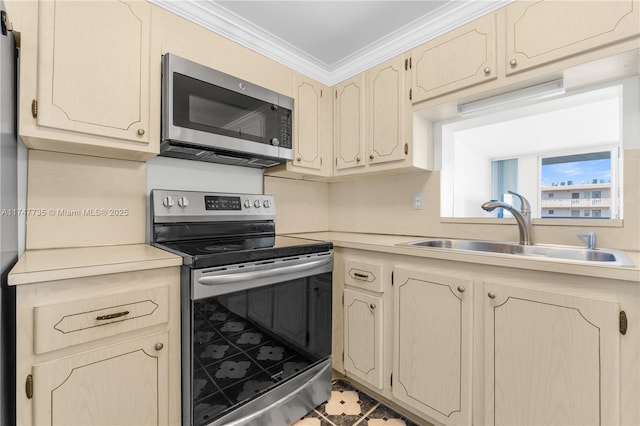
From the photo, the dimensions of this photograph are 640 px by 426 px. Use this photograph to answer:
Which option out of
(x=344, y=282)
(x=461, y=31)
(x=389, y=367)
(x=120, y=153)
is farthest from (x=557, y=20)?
(x=120, y=153)

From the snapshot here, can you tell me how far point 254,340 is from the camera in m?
1.34

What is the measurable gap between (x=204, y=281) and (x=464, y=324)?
1.12 meters

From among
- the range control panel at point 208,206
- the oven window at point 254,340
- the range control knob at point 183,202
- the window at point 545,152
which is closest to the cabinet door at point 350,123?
the window at point 545,152

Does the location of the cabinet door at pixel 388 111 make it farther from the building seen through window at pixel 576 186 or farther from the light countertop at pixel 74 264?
the light countertop at pixel 74 264

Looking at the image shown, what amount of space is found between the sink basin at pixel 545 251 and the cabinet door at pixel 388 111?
63cm

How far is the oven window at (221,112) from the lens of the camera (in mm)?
1415

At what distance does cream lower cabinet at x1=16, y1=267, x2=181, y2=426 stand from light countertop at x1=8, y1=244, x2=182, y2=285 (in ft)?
0.11

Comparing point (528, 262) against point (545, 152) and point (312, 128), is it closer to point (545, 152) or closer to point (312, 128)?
point (545, 152)

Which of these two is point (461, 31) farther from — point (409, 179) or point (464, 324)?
point (464, 324)

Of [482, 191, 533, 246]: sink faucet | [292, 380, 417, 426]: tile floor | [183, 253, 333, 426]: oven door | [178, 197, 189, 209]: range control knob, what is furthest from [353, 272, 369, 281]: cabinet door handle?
[178, 197, 189, 209]: range control knob

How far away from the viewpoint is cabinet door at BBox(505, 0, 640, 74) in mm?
1113

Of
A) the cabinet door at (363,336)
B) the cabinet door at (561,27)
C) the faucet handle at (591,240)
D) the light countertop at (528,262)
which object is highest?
the cabinet door at (561,27)

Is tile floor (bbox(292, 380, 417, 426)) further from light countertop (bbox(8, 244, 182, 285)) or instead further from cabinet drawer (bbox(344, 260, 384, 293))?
light countertop (bbox(8, 244, 182, 285))

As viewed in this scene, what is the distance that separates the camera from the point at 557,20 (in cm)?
125
